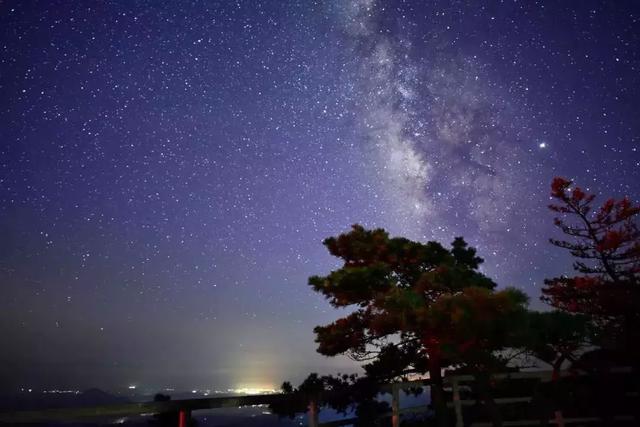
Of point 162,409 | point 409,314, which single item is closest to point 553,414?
point 409,314

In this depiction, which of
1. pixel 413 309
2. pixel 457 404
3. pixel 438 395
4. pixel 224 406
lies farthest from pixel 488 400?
pixel 224 406

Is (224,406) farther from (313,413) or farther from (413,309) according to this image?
(413,309)

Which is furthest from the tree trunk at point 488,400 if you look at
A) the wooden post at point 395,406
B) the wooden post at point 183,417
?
the wooden post at point 183,417

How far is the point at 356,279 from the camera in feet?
32.2

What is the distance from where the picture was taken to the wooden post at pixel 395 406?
31.1 feet

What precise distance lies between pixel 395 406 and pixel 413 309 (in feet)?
9.67

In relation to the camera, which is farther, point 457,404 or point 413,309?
point 457,404

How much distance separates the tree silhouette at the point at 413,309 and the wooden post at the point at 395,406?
4.12ft

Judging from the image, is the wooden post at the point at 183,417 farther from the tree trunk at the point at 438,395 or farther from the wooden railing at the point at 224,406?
the tree trunk at the point at 438,395

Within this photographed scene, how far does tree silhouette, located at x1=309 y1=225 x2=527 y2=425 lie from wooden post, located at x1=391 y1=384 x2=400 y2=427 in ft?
4.12

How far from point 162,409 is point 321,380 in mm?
6527

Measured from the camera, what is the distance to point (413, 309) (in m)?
8.22

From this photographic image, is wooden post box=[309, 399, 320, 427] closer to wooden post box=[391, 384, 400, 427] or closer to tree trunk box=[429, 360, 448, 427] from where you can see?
wooden post box=[391, 384, 400, 427]

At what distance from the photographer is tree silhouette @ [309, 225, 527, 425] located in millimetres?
7324
